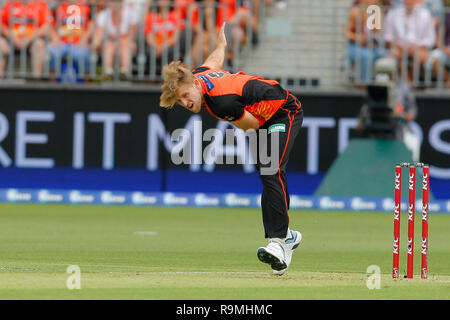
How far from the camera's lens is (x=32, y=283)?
8141mm

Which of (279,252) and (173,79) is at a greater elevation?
(173,79)

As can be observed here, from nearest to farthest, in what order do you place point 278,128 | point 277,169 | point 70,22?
1. point 277,169
2. point 278,128
3. point 70,22

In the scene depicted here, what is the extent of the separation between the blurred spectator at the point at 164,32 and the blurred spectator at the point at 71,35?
3.34ft

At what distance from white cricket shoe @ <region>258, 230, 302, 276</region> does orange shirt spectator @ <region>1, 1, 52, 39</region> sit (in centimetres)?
985

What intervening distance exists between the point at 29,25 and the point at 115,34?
56.0 inches

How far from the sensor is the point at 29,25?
17938 millimetres

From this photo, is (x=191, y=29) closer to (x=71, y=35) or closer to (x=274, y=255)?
(x=71, y=35)

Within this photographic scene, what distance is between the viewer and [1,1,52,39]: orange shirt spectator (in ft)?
58.6

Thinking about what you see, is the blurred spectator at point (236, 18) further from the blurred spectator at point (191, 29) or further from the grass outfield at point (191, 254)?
the grass outfield at point (191, 254)

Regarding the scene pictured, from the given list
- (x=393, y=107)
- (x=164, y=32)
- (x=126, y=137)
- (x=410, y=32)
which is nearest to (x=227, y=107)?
(x=393, y=107)

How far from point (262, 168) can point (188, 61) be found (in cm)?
925

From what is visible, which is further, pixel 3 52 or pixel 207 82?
pixel 3 52

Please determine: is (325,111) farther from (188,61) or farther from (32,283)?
(32,283)
